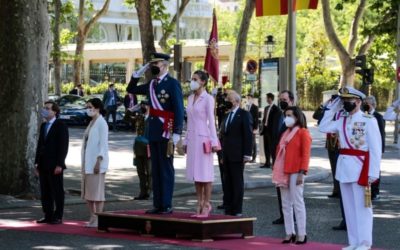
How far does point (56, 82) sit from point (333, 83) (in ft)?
64.6

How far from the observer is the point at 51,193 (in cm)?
1412

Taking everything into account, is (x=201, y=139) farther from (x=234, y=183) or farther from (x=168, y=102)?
(x=234, y=183)

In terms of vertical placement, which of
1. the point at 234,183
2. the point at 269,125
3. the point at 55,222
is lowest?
the point at 55,222

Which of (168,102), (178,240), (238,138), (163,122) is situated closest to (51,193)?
(163,122)

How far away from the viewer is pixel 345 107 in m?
11.3

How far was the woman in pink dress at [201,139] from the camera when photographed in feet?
41.5

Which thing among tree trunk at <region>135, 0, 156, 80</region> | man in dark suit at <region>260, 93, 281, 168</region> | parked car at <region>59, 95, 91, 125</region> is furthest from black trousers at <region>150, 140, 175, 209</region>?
parked car at <region>59, 95, 91, 125</region>

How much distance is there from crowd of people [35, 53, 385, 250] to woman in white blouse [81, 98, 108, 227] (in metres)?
0.01

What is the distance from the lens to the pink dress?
499 inches

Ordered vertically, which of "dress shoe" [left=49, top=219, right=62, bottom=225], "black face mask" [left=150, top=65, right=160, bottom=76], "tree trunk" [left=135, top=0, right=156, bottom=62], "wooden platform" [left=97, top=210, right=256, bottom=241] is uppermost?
"tree trunk" [left=135, top=0, right=156, bottom=62]

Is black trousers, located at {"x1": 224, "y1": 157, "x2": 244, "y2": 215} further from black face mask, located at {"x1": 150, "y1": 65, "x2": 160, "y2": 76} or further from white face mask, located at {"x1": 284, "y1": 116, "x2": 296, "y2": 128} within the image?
white face mask, located at {"x1": 284, "y1": 116, "x2": 296, "y2": 128}

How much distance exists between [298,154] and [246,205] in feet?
16.8

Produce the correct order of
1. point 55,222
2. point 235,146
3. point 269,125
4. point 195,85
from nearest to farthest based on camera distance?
point 195,85 → point 55,222 → point 235,146 → point 269,125

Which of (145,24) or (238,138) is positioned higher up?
(145,24)
